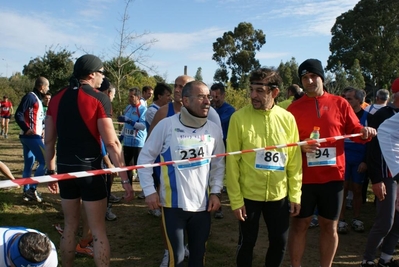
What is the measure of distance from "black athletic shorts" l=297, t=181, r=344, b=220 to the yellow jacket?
0.25 metres

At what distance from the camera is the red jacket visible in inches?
123

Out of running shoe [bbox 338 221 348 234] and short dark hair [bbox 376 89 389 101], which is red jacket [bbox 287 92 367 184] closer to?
running shoe [bbox 338 221 348 234]

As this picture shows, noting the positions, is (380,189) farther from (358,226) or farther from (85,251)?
(85,251)

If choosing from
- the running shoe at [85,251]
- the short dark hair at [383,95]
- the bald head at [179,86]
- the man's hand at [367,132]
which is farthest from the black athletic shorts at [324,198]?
the short dark hair at [383,95]

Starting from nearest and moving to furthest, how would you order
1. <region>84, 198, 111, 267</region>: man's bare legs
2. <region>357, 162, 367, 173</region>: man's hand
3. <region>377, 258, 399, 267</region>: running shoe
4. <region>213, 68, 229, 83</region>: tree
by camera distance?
<region>84, 198, 111, 267</region>: man's bare legs, <region>377, 258, 399, 267</region>: running shoe, <region>357, 162, 367, 173</region>: man's hand, <region>213, 68, 229, 83</region>: tree

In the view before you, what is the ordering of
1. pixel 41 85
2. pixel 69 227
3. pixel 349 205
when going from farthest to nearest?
1. pixel 349 205
2. pixel 41 85
3. pixel 69 227

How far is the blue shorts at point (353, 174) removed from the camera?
511 cm

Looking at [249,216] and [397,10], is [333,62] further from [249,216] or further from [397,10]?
[249,216]

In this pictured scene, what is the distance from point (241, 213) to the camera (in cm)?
280

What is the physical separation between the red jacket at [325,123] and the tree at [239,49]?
137 ft

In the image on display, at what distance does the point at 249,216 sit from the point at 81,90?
5.98 ft

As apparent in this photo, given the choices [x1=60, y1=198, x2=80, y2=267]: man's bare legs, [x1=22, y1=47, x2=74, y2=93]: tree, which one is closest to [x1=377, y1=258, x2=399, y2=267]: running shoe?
[x1=60, y1=198, x2=80, y2=267]: man's bare legs

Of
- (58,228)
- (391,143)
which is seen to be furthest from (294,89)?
(58,228)

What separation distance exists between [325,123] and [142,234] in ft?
9.83
